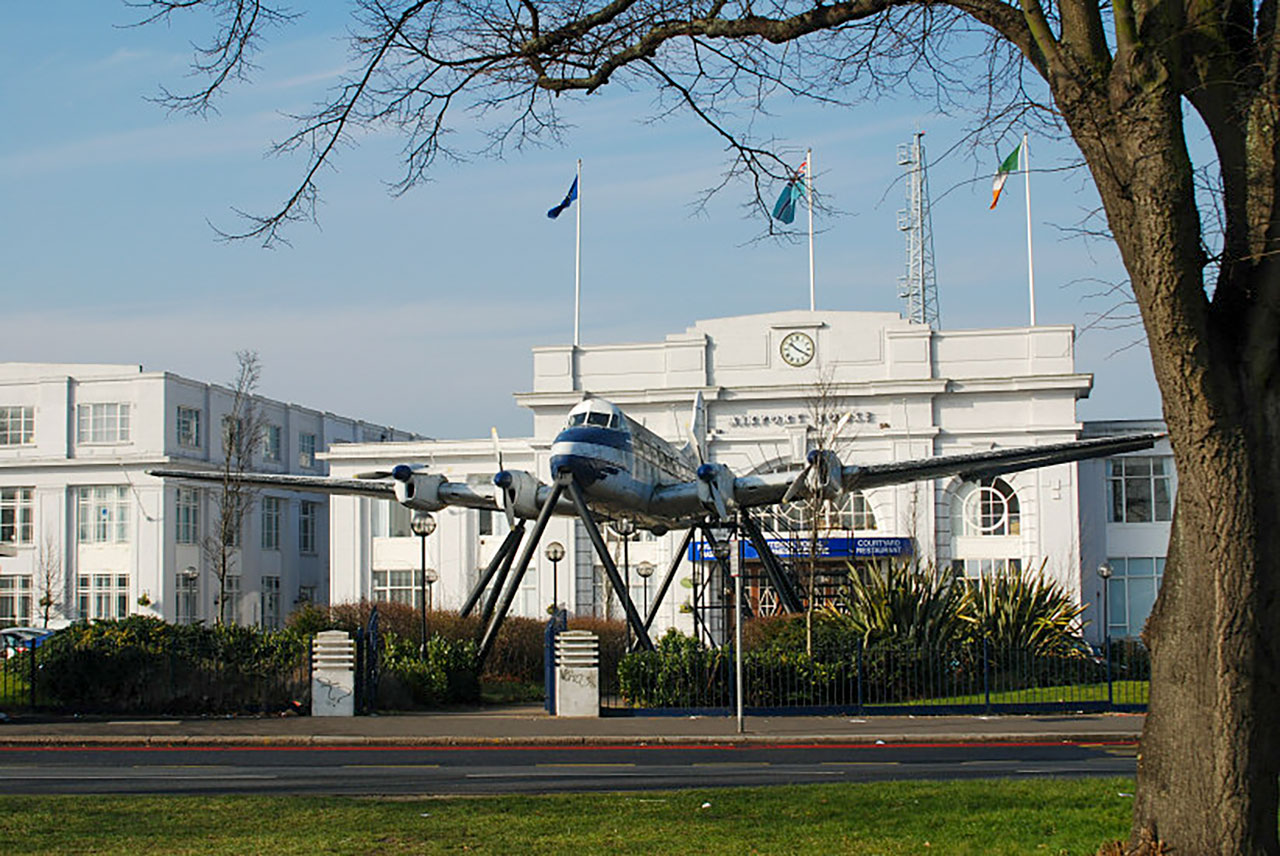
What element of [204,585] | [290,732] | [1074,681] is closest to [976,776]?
[290,732]

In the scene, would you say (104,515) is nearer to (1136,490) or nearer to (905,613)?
(905,613)

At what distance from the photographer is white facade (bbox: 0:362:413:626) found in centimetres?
5753

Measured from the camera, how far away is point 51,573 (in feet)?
186

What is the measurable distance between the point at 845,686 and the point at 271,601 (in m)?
46.4

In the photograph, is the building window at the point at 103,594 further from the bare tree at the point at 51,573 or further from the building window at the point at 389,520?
the building window at the point at 389,520

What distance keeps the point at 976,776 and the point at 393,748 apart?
875cm

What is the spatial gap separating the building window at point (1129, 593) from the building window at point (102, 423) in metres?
43.1

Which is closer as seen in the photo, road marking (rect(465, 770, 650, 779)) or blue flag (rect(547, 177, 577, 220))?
road marking (rect(465, 770, 650, 779))

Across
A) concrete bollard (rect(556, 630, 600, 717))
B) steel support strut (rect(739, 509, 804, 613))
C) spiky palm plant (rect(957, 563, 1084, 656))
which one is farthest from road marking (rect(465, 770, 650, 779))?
steel support strut (rect(739, 509, 804, 613))

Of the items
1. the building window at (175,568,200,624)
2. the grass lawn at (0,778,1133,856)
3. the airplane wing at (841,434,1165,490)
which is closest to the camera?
the grass lawn at (0,778,1133,856)

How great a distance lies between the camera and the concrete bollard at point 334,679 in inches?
899

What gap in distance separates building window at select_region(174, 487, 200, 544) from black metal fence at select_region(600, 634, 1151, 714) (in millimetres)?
38455

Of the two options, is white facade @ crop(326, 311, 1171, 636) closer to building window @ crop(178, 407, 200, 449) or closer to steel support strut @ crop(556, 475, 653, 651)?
building window @ crop(178, 407, 200, 449)

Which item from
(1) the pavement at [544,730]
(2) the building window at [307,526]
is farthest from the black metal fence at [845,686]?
(2) the building window at [307,526]
